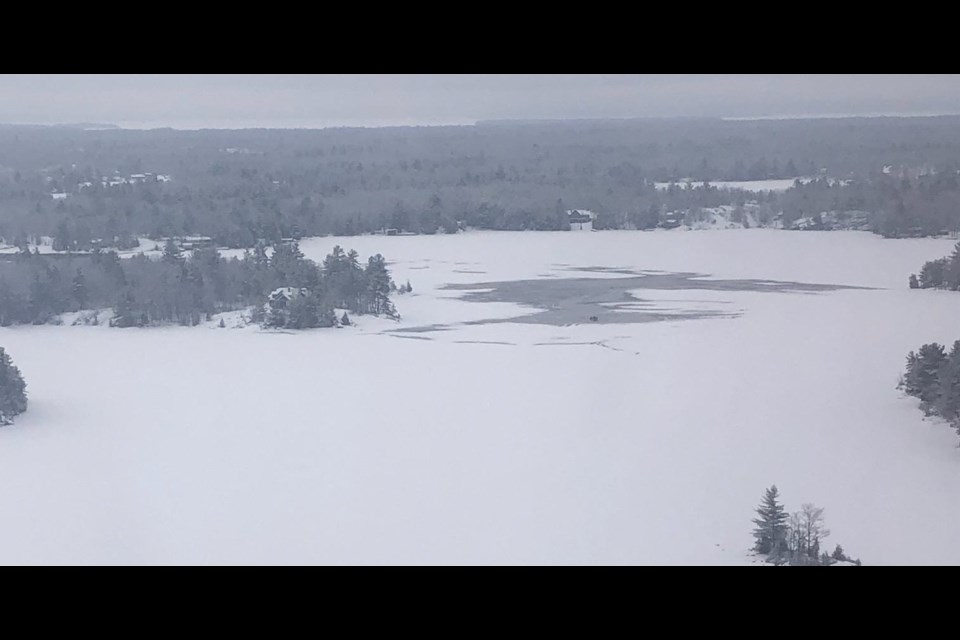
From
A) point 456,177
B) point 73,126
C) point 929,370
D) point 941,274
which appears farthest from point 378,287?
point 941,274

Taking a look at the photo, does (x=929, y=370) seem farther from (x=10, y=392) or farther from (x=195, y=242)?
(x=10, y=392)

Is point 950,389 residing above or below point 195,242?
below

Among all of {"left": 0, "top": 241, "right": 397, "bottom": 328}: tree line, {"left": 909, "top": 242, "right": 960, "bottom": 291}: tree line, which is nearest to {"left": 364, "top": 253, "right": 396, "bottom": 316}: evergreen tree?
{"left": 0, "top": 241, "right": 397, "bottom": 328}: tree line

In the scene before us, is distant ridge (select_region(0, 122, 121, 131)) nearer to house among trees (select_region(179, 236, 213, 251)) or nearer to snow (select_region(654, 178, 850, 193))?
house among trees (select_region(179, 236, 213, 251))

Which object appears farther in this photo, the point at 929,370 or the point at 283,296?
the point at 283,296
